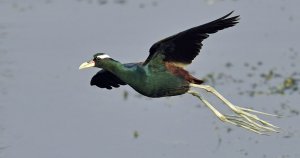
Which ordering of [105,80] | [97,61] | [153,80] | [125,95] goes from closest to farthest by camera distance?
1. [153,80]
2. [97,61]
3. [105,80]
4. [125,95]

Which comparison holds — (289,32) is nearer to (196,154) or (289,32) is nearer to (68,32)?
(68,32)

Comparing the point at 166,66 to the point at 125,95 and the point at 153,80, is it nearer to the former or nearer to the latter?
the point at 153,80

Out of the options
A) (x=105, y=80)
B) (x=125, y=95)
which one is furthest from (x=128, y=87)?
(x=105, y=80)

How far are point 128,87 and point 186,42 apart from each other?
259 inches

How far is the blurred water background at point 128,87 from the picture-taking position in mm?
14922

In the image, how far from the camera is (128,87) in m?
17.5

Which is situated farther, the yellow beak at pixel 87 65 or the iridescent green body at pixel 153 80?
the yellow beak at pixel 87 65

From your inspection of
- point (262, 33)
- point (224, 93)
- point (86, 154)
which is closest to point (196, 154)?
point (86, 154)

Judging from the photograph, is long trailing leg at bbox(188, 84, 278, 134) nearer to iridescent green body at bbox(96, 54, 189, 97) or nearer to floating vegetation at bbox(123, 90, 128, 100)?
iridescent green body at bbox(96, 54, 189, 97)

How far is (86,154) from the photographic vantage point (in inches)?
583

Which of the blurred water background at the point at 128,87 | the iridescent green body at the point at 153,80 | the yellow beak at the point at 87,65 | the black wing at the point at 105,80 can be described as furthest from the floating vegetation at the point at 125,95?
the iridescent green body at the point at 153,80

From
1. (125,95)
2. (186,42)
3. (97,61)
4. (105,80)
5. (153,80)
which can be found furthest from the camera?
(125,95)

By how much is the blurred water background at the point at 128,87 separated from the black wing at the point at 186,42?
3425mm

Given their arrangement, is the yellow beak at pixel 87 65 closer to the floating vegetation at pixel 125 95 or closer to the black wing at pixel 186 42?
the black wing at pixel 186 42
